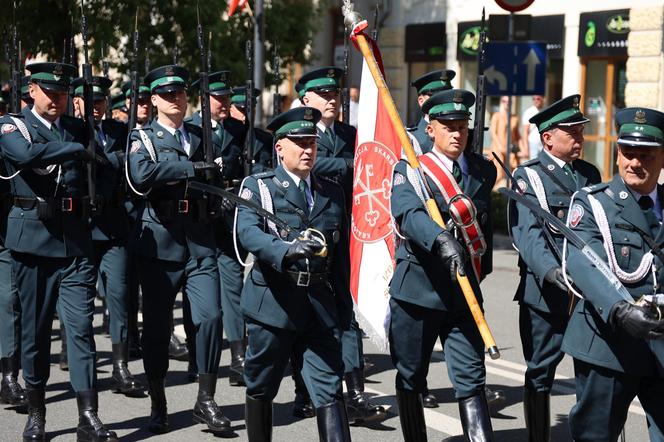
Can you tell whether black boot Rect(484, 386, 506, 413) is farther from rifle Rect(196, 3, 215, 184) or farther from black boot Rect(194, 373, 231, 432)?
rifle Rect(196, 3, 215, 184)

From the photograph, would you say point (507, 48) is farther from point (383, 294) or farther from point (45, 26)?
point (383, 294)

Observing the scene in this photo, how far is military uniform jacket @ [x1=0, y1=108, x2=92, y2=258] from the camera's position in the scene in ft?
23.8

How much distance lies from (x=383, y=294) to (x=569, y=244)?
1886 millimetres

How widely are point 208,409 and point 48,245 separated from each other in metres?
1.32

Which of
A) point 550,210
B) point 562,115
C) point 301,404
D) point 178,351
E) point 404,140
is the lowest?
point 178,351

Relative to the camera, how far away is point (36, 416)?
7277 millimetres

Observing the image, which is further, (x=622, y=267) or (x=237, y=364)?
(x=237, y=364)

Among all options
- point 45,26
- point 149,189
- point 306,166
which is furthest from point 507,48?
point 306,166

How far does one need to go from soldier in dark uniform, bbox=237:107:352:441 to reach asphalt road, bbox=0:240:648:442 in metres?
1.30

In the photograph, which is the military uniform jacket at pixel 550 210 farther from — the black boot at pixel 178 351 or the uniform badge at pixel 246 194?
the black boot at pixel 178 351

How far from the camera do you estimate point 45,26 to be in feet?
54.4

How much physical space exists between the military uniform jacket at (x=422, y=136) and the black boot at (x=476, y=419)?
6.96 feet

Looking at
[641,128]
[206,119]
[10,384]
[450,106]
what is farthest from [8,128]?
[641,128]

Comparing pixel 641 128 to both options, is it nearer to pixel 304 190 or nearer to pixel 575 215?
pixel 575 215
